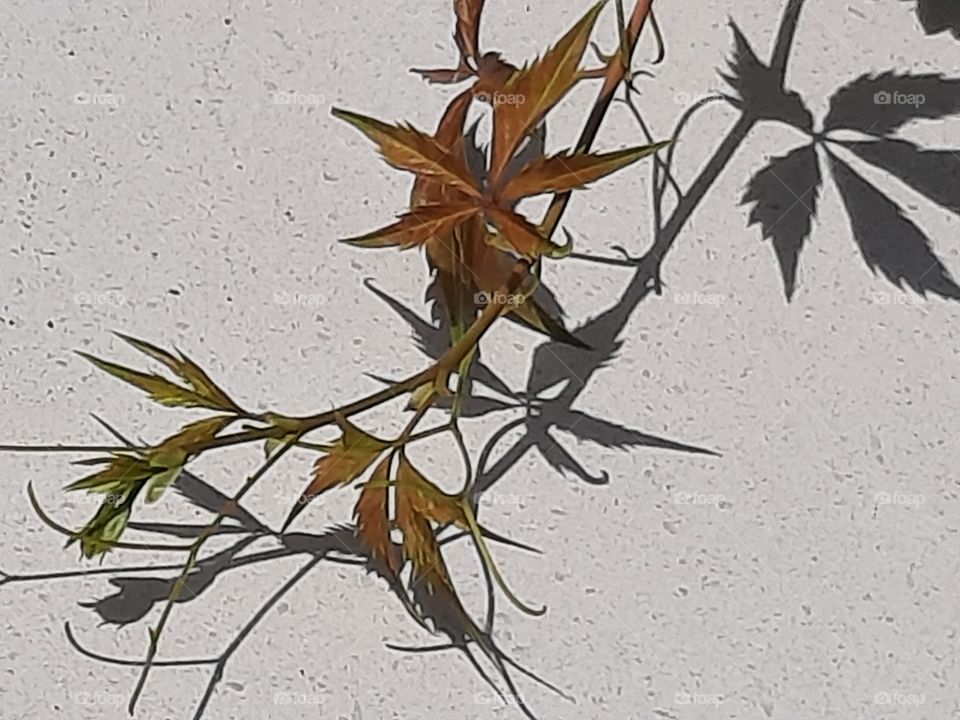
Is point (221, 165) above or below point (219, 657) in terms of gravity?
above

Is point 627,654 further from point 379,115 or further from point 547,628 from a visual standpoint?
point 379,115

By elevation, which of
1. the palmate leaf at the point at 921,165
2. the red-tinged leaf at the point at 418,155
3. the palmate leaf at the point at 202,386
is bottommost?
the palmate leaf at the point at 202,386

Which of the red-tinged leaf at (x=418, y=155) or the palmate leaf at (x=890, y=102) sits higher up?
the palmate leaf at (x=890, y=102)

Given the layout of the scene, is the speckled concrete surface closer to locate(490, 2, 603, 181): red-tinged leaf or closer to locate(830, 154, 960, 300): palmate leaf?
locate(830, 154, 960, 300): palmate leaf

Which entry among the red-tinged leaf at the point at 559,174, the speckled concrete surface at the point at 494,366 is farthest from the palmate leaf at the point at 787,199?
the red-tinged leaf at the point at 559,174

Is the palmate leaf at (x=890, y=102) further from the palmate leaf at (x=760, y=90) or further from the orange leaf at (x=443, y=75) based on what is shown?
the orange leaf at (x=443, y=75)

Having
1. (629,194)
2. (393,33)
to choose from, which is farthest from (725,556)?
(393,33)
